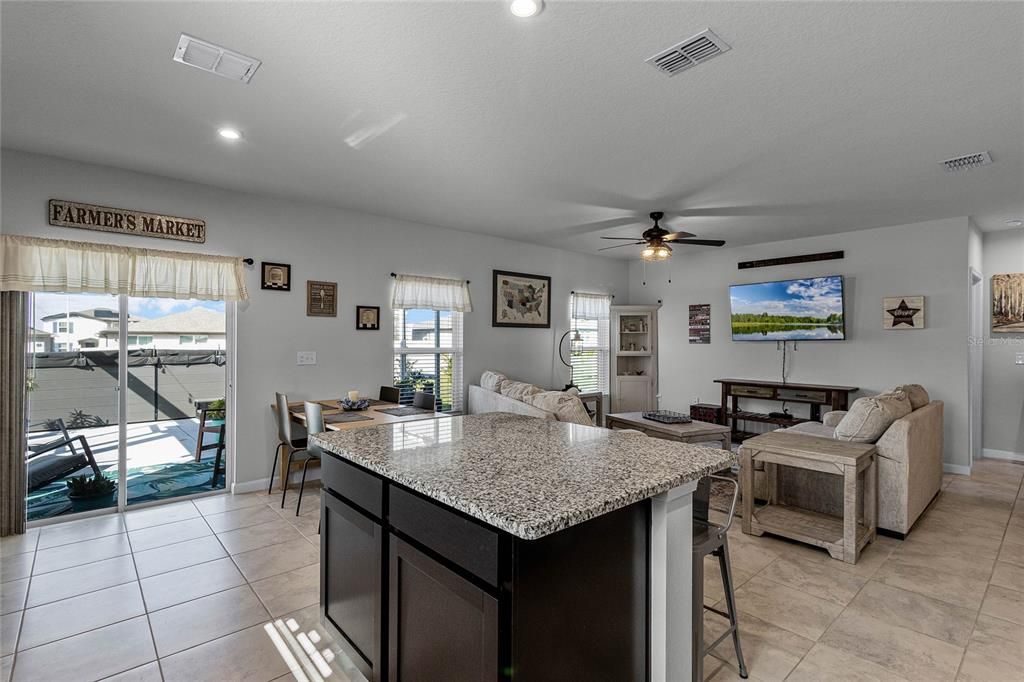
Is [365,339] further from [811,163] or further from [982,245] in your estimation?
[982,245]

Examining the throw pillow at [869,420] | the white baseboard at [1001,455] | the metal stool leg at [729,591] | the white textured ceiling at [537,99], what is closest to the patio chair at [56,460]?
the white textured ceiling at [537,99]

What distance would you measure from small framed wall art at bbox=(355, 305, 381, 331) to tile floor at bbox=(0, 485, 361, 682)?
6.37 ft

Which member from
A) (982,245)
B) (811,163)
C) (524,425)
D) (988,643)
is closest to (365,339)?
(524,425)

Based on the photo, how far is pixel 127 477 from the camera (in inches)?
152

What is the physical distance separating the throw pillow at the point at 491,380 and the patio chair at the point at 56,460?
3.40 metres

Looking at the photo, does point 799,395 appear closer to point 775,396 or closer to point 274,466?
point 775,396

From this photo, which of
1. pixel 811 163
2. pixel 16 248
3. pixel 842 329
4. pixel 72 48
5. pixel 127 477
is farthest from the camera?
pixel 842 329

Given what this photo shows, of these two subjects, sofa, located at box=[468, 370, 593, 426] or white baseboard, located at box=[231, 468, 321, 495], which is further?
white baseboard, located at box=[231, 468, 321, 495]

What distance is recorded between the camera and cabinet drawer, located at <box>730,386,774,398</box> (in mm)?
6005

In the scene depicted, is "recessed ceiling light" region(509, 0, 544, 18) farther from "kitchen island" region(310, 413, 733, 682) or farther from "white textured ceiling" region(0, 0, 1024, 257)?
"kitchen island" region(310, 413, 733, 682)

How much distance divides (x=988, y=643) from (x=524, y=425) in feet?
7.52

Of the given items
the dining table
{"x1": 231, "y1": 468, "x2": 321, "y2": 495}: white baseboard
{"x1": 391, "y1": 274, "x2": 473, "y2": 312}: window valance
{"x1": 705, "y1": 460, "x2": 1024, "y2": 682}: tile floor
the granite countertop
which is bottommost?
{"x1": 705, "y1": 460, "x2": 1024, "y2": 682}: tile floor

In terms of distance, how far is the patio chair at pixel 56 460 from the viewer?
3.51m

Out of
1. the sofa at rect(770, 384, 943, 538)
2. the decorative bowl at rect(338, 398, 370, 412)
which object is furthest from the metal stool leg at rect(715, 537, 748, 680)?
the decorative bowl at rect(338, 398, 370, 412)
